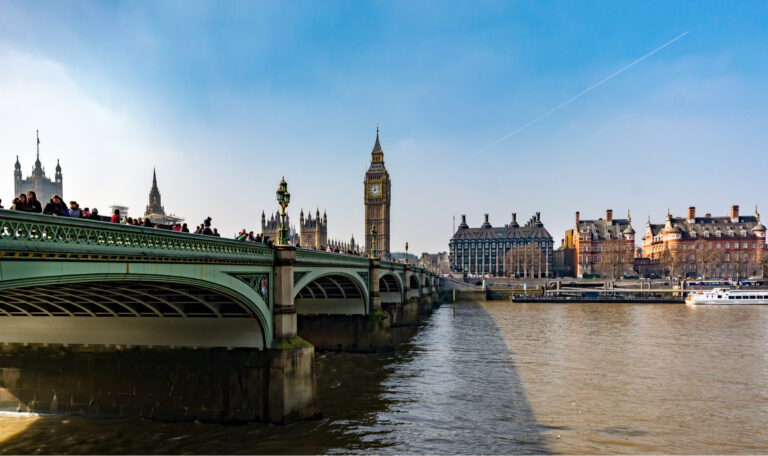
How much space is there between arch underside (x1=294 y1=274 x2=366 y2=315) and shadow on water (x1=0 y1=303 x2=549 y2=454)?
6.02m

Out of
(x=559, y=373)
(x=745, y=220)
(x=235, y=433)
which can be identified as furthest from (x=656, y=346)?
(x=745, y=220)

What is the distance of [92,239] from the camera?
1016cm

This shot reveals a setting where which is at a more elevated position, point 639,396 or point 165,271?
point 165,271

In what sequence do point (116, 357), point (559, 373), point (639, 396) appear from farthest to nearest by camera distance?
point (559, 373) < point (639, 396) < point (116, 357)

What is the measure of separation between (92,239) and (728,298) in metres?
90.0

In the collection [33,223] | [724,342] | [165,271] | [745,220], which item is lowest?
[724,342]

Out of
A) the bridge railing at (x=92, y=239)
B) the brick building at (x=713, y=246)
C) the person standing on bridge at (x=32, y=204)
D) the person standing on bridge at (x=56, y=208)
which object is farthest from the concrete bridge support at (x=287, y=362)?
the brick building at (x=713, y=246)

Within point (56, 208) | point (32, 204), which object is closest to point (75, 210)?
point (56, 208)

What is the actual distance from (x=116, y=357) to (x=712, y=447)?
20329mm

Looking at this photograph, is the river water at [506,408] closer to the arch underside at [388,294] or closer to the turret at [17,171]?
the arch underside at [388,294]

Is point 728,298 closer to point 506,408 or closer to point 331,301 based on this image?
point 331,301

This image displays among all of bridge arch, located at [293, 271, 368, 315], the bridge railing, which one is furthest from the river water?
the bridge railing

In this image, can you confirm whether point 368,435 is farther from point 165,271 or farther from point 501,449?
point 165,271

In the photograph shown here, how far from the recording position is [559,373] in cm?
2767
